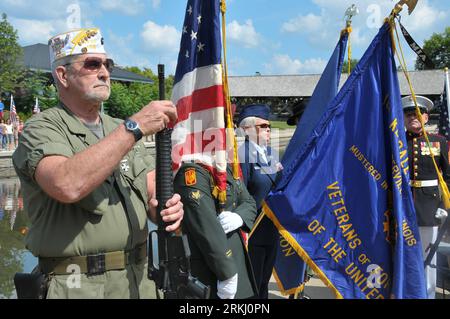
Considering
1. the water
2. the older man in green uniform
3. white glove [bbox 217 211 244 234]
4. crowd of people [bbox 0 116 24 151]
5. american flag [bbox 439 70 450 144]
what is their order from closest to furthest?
1. the older man in green uniform
2. white glove [bbox 217 211 244 234]
3. the water
4. american flag [bbox 439 70 450 144]
5. crowd of people [bbox 0 116 24 151]

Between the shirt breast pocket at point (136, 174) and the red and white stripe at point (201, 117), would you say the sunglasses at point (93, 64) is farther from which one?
the red and white stripe at point (201, 117)

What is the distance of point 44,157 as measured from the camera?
184 cm

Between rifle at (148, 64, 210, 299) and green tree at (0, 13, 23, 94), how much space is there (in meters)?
34.6

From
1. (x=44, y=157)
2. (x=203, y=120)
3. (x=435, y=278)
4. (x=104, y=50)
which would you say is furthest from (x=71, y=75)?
(x=435, y=278)

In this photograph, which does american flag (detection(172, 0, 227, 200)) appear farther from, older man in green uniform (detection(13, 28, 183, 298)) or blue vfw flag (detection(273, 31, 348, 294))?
blue vfw flag (detection(273, 31, 348, 294))

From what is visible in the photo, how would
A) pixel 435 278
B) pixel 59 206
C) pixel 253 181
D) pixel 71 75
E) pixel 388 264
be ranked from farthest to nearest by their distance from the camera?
pixel 435 278, pixel 253 181, pixel 388 264, pixel 71 75, pixel 59 206

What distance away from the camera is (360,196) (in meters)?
3.01

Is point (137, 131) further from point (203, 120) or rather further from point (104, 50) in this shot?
point (203, 120)

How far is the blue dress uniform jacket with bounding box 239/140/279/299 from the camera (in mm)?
3717

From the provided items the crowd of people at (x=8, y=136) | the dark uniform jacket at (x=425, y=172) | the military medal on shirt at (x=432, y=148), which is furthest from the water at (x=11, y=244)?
the crowd of people at (x=8, y=136)

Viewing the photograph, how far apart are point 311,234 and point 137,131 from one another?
1.62 m

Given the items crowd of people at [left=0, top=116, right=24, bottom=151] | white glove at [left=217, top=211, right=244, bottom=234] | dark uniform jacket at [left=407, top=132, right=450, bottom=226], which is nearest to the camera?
white glove at [left=217, top=211, right=244, bottom=234]

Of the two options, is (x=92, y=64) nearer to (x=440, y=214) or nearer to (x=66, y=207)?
(x=66, y=207)

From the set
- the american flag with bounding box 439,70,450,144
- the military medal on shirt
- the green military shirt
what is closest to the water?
the green military shirt
